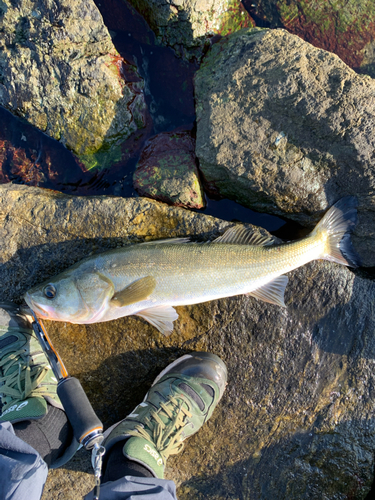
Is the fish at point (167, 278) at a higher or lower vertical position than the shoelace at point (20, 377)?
higher

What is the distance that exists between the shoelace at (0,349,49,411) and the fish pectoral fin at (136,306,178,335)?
1.39 metres

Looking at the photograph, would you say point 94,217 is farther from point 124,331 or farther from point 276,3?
point 276,3

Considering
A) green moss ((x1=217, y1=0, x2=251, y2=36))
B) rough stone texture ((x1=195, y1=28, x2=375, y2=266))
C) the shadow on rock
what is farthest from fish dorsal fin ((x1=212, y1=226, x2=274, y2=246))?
green moss ((x1=217, y1=0, x2=251, y2=36))

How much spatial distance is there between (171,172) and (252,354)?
95.9 inches

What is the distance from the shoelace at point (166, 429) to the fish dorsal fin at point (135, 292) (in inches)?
49.6

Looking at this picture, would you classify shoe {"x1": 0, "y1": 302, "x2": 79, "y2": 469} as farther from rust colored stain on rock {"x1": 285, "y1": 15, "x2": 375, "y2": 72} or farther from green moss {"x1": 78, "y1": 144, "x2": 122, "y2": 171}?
rust colored stain on rock {"x1": 285, "y1": 15, "x2": 375, "y2": 72}

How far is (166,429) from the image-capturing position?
11.5 feet

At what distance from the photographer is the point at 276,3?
4457 millimetres

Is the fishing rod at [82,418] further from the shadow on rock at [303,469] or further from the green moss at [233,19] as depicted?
the green moss at [233,19]

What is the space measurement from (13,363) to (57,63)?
3554 mm

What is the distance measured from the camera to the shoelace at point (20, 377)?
11.3 ft

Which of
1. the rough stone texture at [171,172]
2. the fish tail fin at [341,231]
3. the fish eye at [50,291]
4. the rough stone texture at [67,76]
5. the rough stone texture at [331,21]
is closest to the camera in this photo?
the fish eye at [50,291]

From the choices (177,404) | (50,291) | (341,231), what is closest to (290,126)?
(341,231)

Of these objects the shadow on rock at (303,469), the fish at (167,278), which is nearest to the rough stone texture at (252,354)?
the shadow on rock at (303,469)
